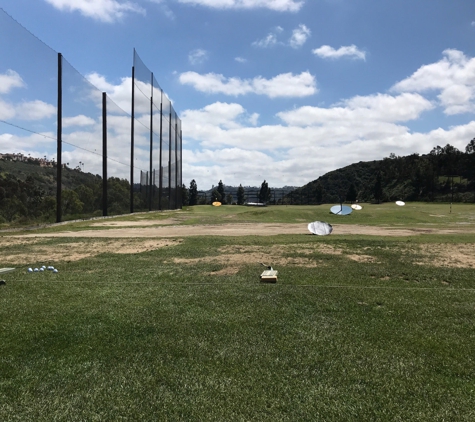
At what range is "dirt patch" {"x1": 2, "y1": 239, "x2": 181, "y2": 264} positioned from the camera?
962 centimetres

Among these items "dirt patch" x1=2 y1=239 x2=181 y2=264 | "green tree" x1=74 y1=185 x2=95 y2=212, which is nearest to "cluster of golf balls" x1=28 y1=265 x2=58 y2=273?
A: "dirt patch" x1=2 y1=239 x2=181 y2=264

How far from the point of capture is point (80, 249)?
37.0ft

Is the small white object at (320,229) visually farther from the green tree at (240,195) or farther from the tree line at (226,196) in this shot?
the green tree at (240,195)

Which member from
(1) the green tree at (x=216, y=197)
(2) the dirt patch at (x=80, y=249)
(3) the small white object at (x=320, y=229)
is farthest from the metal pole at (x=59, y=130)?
(1) the green tree at (x=216, y=197)

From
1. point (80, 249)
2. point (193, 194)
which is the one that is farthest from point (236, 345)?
point (193, 194)

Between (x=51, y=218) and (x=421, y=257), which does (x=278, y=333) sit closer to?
(x=421, y=257)

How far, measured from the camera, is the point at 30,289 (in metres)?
6.39

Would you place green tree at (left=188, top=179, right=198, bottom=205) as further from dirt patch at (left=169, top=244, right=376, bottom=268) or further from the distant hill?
dirt patch at (left=169, top=244, right=376, bottom=268)

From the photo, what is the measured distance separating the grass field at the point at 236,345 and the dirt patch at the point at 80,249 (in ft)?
4.79

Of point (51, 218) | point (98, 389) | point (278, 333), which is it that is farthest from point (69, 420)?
point (51, 218)

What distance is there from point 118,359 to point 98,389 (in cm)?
56

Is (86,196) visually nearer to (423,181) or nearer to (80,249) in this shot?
(80,249)

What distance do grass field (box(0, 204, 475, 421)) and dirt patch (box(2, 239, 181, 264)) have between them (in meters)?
1.46

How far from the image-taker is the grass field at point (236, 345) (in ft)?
9.96
